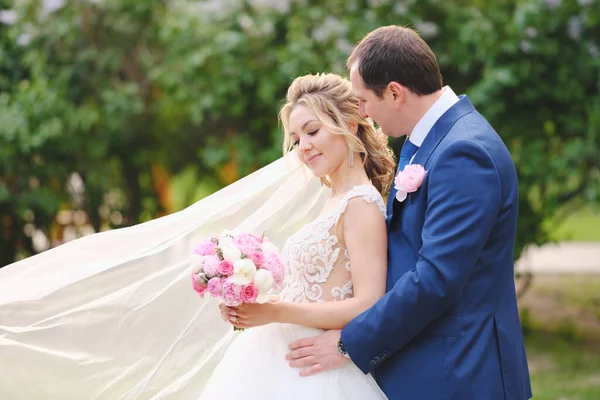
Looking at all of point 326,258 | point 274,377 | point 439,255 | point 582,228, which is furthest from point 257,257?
point 582,228

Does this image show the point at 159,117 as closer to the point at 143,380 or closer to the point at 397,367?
the point at 143,380

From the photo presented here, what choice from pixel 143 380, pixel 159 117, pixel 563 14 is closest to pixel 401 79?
pixel 143 380

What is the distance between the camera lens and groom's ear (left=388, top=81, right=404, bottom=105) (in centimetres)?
283

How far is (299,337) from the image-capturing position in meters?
3.10

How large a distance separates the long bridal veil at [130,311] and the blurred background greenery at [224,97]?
125 inches

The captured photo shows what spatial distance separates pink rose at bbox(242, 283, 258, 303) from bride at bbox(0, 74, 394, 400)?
0.22 meters

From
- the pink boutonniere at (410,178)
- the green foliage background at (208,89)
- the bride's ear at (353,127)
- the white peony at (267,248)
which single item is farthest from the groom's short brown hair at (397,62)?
the green foliage background at (208,89)

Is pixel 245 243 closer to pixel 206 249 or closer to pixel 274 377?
pixel 206 249

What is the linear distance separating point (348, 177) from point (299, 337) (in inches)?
25.6

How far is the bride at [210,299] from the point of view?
3.04 meters

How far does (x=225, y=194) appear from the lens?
374 centimetres

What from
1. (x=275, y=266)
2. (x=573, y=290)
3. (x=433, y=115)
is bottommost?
(x=573, y=290)

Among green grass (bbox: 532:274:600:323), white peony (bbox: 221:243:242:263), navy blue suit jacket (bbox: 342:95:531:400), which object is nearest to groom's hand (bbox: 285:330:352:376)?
navy blue suit jacket (bbox: 342:95:531:400)

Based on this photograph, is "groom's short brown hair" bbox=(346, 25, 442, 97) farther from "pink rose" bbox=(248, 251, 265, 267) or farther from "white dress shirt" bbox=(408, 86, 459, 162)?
"pink rose" bbox=(248, 251, 265, 267)
